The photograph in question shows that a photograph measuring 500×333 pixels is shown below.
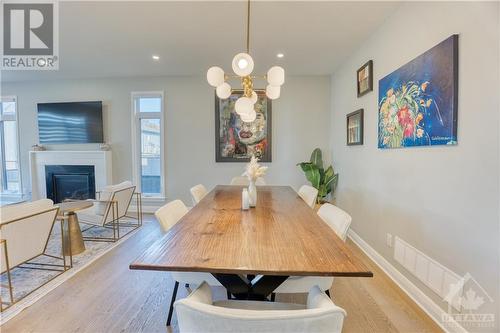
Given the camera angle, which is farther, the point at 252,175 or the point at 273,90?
the point at 273,90

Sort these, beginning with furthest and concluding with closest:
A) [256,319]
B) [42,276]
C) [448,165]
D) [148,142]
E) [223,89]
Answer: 1. [148,142]
2. [42,276]
3. [223,89]
4. [448,165]
5. [256,319]

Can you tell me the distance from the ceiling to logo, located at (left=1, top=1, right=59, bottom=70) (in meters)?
0.11

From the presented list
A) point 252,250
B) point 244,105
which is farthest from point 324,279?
point 244,105

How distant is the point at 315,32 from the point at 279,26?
0.47m

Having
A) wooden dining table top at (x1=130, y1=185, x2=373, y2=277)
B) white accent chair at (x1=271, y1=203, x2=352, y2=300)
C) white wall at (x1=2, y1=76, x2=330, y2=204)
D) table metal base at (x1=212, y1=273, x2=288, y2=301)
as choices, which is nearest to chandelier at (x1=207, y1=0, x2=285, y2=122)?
wooden dining table top at (x1=130, y1=185, x2=373, y2=277)

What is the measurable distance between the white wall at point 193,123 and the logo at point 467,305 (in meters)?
3.20

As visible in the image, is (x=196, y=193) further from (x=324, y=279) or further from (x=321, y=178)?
(x=321, y=178)

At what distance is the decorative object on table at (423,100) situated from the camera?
1710mm

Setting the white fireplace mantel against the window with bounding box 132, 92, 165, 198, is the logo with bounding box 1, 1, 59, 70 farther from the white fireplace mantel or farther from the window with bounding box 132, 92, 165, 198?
the white fireplace mantel

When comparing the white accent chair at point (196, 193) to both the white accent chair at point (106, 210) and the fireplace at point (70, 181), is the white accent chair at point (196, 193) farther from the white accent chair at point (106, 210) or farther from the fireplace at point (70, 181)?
the fireplace at point (70, 181)

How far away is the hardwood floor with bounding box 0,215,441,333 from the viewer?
179cm

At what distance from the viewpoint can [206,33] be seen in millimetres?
2980

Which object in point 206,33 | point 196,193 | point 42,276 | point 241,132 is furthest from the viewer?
point 241,132

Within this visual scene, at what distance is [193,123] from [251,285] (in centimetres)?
392
